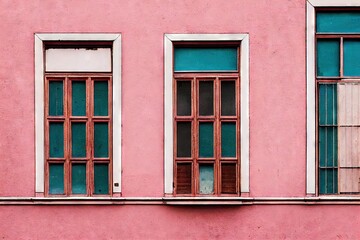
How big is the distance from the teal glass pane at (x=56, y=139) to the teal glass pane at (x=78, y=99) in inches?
11.1

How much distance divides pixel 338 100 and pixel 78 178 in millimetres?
3695

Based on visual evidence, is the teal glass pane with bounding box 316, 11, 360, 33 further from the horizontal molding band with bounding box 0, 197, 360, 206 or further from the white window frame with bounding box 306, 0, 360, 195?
the horizontal molding band with bounding box 0, 197, 360, 206

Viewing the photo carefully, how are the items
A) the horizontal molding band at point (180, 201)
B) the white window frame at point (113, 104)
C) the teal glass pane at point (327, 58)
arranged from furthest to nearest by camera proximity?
1. the teal glass pane at point (327, 58)
2. the white window frame at point (113, 104)
3. the horizontal molding band at point (180, 201)

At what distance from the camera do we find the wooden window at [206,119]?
9.76 m

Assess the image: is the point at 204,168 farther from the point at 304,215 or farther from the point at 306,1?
the point at 306,1

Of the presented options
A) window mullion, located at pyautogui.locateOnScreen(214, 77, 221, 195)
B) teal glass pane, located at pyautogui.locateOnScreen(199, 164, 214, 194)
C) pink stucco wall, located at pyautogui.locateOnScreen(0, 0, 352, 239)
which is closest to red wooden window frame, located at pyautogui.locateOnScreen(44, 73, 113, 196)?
pink stucco wall, located at pyautogui.locateOnScreen(0, 0, 352, 239)

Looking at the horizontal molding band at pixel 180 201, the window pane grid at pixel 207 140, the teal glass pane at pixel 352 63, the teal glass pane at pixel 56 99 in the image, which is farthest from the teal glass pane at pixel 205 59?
the horizontal molding band at pixel 180 201

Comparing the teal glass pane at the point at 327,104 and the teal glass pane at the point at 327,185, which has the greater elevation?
the teal glass pane at the point at 327,104

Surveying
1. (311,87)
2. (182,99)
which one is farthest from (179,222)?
(311,87)

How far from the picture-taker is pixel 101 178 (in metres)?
9.79

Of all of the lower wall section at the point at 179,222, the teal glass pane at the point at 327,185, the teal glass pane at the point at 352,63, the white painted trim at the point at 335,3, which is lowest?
the lower wall section at the point at 179,222

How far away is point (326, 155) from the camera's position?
974 centimetres

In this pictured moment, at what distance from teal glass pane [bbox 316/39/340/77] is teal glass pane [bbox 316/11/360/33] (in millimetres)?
163

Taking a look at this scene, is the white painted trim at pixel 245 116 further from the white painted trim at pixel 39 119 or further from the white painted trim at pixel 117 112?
the white painted trim at pixel 39 119
